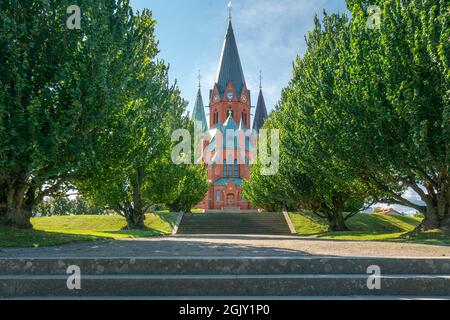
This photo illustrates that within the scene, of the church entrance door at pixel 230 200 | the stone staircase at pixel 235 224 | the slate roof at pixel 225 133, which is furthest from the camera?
the slate roof at pixel 225 133

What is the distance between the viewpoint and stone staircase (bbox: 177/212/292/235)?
31203 mm

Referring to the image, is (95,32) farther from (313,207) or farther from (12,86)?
(313,207)

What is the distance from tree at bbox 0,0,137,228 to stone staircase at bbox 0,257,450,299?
699 cm

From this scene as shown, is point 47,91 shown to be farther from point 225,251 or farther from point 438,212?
point 438,212

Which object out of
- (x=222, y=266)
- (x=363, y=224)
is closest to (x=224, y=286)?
(x=222, y=266)

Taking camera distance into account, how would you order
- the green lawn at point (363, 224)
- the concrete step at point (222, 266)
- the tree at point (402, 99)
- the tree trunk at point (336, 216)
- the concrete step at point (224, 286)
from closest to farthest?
1. the concrete step at point (224, 286)
2. the concrete step at point (222, 266)
3. the tree at point (402, 99)
4. the tree trunk at point (336, 216)
5. the green lawn at point (363, 224)

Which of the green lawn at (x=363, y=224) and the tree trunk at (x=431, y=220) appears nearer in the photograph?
the tree trunk at (x=431, y=220)

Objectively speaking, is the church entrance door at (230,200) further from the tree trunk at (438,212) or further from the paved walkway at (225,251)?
the paved walkway at (225,251)

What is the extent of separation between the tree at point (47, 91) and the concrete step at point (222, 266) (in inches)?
264

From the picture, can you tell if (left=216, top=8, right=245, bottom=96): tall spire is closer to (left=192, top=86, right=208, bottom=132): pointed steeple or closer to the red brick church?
the red brick church

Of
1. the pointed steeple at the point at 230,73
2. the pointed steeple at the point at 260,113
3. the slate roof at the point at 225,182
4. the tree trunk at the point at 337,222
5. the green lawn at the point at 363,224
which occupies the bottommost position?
the green lawn at the point at 363,224

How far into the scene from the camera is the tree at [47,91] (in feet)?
37.7

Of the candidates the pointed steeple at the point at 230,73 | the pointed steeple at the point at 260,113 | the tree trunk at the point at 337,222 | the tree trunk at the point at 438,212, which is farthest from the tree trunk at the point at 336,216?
the pointed steeple at the point at 260,113

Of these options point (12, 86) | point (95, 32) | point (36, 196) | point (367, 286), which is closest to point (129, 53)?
point (95, 32)
